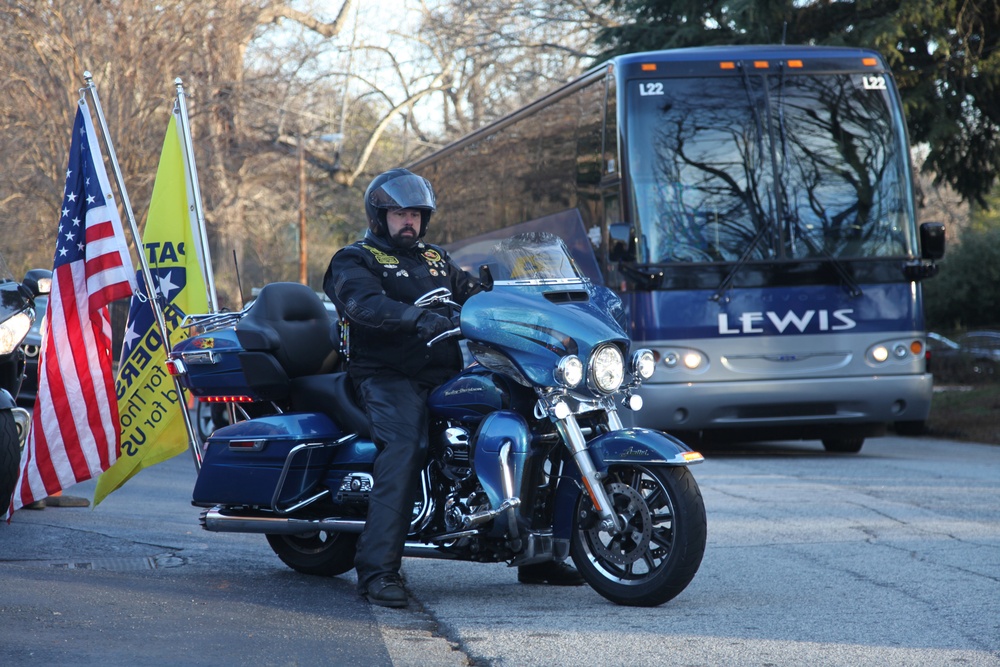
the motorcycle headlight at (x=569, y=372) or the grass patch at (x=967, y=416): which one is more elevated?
the motorcycle headlight at (x=569, y=372)

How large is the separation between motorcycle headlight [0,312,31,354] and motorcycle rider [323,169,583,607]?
2.24m

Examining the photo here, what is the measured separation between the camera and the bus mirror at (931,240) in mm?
11648

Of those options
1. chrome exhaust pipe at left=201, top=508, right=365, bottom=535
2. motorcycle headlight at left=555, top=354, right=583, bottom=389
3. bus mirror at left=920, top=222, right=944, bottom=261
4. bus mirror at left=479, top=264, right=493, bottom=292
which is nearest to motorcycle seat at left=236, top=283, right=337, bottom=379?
chrome exhaust pipe at left=201, top=508, right=365, bottom=535

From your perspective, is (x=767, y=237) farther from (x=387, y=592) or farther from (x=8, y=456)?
(x=387, y=592)

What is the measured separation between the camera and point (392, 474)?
552cm

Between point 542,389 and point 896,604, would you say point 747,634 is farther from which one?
point 542,389

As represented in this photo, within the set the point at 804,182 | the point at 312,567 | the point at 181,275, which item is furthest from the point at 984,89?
the point at 312,567

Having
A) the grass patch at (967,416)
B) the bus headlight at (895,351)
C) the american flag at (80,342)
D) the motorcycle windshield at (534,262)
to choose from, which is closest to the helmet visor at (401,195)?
the motorcycle windshield at (534,262)

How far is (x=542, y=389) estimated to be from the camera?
5.35 m

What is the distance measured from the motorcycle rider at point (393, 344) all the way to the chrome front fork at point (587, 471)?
0.58 metres

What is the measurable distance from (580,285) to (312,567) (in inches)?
72.5

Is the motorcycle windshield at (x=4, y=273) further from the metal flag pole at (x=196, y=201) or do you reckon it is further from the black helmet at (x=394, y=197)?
the black helmet at (x=394, y=197)

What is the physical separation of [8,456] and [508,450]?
9.46 feet

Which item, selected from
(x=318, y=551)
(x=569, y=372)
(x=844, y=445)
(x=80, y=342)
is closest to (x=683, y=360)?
(x=844, y=445)
